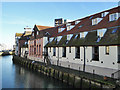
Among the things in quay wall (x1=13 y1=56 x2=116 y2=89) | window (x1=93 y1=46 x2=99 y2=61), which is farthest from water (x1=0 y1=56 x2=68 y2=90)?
window (x1=93 y1=46 x2=99 y2=61)

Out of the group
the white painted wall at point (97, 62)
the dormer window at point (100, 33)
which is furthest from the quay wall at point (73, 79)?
the dormer window at point (100, 33)

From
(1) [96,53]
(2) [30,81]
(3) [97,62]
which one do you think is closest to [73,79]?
(3) [97,62]

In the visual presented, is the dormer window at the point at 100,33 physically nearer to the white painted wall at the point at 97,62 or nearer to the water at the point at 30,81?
the white painted wall at the point at 97,62

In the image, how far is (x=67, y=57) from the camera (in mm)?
25719

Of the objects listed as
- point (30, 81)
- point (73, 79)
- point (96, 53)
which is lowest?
point (30, 81)

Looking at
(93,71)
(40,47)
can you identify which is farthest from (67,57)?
(40,47)

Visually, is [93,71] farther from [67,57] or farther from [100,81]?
[67,57]

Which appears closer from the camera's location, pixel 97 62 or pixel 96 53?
pixel 97 62

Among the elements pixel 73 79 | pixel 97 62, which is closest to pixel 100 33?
pixel 97 62

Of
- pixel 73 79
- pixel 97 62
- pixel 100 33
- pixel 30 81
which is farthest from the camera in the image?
pixel 30 81

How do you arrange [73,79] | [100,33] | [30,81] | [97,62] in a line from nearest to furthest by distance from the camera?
[73,79] < [97,62] < [100,33] < [30,81]

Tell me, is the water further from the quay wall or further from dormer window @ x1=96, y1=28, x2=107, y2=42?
dormer window @ x1=96, y1=28, x2=107, y2=42

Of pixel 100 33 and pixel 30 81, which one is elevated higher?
pixel 100 33

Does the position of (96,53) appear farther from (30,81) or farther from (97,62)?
(30,81)
